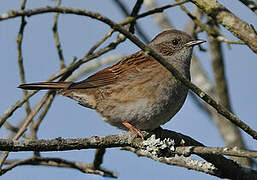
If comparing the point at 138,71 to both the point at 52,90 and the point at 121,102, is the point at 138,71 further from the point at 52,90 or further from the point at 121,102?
the point at 52,90

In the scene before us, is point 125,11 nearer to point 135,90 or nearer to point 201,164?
point 135,90

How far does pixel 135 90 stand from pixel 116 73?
444 millimetres

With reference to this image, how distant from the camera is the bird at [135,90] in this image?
4910 mm

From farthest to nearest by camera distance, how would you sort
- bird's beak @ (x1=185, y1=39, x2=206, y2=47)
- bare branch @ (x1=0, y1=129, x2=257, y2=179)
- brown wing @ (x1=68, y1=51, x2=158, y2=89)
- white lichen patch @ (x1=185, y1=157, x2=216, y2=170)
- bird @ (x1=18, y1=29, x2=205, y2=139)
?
1. bird's beak @ (x1=185, y1=39, x2=206, y2=47)
2. brown wing @ (x1=68, y1=51, x2=158, y2=89)
3. bird @ (x1=18, y1=29, x2=205, y2=139)
4. white lichen patch @ (x1=185, y1=157, x2=216, y2=170)
5. bare branch @ (x1=0, y1=129, x2=257, y2=179)

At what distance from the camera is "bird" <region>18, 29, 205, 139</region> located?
491 cm

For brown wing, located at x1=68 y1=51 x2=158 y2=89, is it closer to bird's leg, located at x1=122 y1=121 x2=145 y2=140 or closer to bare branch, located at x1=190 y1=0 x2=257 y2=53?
bird's leg, located at x1=122 y1=121 x2=145 y2=140

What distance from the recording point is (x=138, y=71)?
5312 mm

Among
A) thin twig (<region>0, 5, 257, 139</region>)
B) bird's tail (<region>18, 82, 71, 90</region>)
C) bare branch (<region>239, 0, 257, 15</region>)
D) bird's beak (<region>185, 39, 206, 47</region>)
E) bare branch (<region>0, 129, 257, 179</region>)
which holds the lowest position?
bare branch (<region>0, 129, 257, 179</region>)

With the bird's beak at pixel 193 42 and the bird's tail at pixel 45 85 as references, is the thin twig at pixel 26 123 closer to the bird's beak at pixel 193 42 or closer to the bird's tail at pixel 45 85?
the bird's tail at pixel 45 85

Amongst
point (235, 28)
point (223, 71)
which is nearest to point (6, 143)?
point (235, 28)

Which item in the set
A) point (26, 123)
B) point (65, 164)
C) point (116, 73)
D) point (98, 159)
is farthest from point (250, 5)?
point (65, 164)

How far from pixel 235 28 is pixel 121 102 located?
4.96 feet

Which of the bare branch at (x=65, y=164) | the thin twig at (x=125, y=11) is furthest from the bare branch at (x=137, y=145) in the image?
the thin twig at (x=125, y=11)

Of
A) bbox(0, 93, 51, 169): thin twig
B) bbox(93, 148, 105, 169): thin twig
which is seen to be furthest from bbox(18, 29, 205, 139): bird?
bbox(93, 148, 105, 169): thin twig
